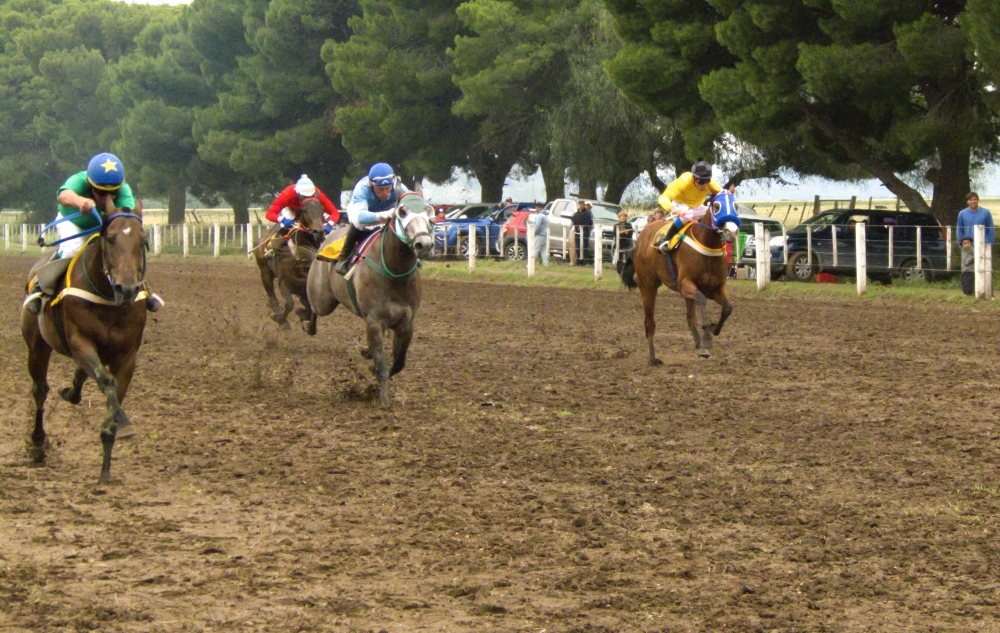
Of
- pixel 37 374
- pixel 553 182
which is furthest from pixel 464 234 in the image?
pixel 37 374

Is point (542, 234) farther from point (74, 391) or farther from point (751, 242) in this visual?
point (74, 391)

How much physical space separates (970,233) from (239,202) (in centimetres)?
4430

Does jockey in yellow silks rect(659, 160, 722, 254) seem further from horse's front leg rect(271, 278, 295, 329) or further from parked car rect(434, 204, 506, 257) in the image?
parked car rect(434, 204, 506, 257)

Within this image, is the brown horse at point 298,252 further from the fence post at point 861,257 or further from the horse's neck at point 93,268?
the fence post at point 861,257

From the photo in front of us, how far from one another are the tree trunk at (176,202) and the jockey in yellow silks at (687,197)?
52560 mm

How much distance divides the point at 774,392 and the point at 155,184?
53.5 meters

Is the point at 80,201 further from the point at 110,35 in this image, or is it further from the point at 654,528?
the point at 110,35

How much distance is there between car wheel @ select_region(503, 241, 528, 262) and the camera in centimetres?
3172

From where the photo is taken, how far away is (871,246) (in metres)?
23.0

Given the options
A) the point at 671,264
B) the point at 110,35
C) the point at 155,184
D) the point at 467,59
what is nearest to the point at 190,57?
the point at 155,184

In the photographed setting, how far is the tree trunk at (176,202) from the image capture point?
63219 mm

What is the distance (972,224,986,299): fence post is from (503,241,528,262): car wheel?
13494mm

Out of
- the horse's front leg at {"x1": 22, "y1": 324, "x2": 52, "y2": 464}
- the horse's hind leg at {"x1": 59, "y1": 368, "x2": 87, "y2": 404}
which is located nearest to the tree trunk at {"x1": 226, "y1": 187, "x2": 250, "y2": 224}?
the horse's front leg at {"x1": 22, "y1": 324, "x2": 52, "y2": 464}

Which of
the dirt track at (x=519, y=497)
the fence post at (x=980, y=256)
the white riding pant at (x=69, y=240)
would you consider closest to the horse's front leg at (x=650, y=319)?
the dirt track at (x=519, y=497)
